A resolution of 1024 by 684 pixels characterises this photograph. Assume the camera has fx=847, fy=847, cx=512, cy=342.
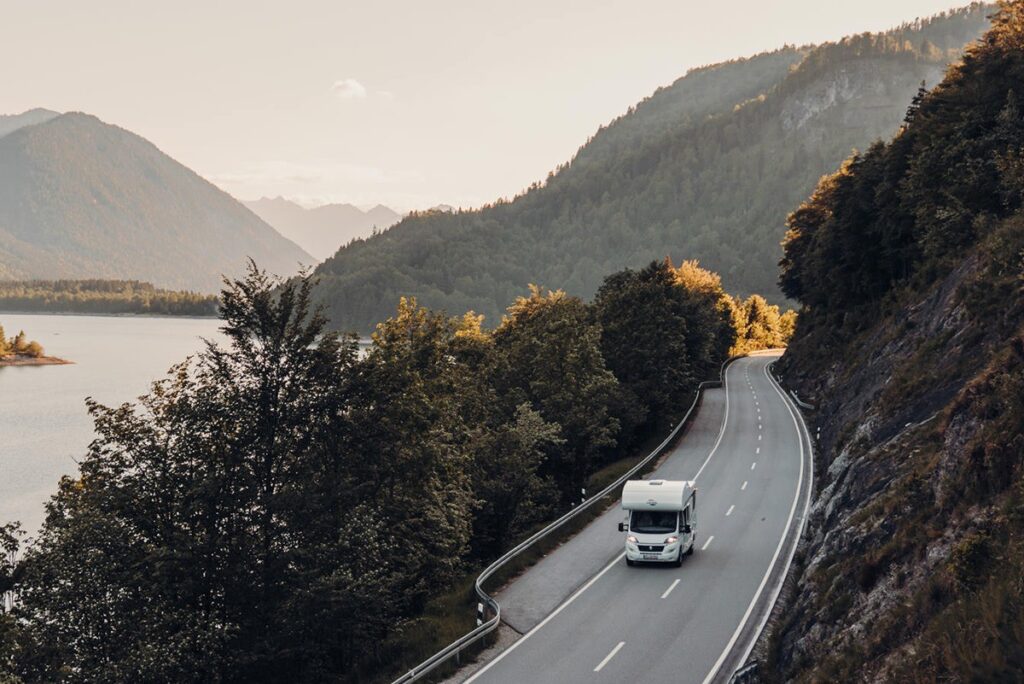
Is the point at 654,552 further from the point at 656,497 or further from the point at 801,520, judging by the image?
the point at 801,520

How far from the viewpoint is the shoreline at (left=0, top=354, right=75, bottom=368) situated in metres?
180

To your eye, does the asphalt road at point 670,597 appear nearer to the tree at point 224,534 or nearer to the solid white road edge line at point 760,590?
the solid white road edge line at point 760,590

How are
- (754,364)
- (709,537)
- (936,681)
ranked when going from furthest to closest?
(754,364) < (709,537) < (936,681)

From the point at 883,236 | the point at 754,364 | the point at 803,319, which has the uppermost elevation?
the point at 883,236

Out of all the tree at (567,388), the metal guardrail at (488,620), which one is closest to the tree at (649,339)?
the tree at (567,388)

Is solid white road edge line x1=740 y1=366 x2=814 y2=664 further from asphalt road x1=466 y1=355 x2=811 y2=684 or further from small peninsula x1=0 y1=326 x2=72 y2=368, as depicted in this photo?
small peninsula x1=0 y1=326 x2=72 y2=368

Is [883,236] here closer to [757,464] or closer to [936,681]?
[757,464]

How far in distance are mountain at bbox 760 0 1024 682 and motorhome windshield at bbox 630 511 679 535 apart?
15.0 feet

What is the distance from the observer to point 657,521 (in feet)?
102

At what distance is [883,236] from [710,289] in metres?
74.4

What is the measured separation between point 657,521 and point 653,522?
151mm

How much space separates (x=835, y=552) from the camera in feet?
73.5

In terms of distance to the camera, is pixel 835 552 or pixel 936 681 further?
pixel 835 552

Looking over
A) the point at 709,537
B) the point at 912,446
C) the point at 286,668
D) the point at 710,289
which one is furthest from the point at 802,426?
the point at 710,289
